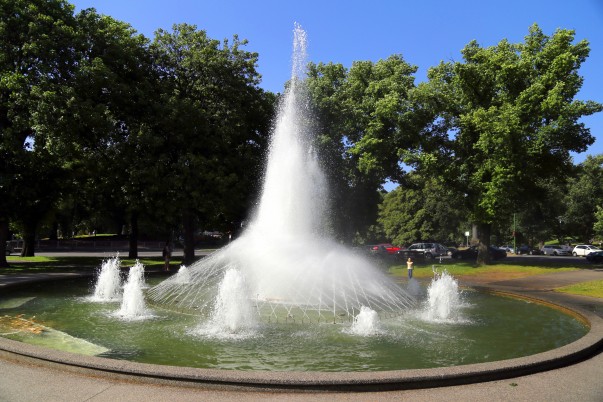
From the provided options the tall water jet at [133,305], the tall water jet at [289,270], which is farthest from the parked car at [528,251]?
the tall water jet at [133,305]

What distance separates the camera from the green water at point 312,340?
8.84 meters

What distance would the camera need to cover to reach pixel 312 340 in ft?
34.4

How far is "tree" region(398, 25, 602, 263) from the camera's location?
29.3m

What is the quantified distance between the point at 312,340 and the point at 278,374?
3624 millimetres

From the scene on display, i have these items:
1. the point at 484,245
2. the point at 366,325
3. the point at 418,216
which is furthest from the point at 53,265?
the point at 418,216

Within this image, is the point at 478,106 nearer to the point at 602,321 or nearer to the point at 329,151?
the point at 329,151

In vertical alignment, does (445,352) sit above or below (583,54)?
below

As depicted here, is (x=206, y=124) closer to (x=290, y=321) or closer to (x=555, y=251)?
(x=290, y=321)

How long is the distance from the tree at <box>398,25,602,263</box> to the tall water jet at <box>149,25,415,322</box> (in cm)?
1564

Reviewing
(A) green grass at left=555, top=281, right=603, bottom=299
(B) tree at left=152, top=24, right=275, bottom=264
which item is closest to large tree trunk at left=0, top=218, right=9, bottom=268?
(B) tree at left=152, top=24, right=275, bottom=264

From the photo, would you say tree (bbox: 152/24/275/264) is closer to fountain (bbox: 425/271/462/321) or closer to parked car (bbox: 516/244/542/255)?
fountain (bbox: 425/271/462/321)

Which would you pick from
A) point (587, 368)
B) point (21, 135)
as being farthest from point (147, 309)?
point (21, 135)

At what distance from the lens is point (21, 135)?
27.8 m

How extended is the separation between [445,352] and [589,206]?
2605 inches
